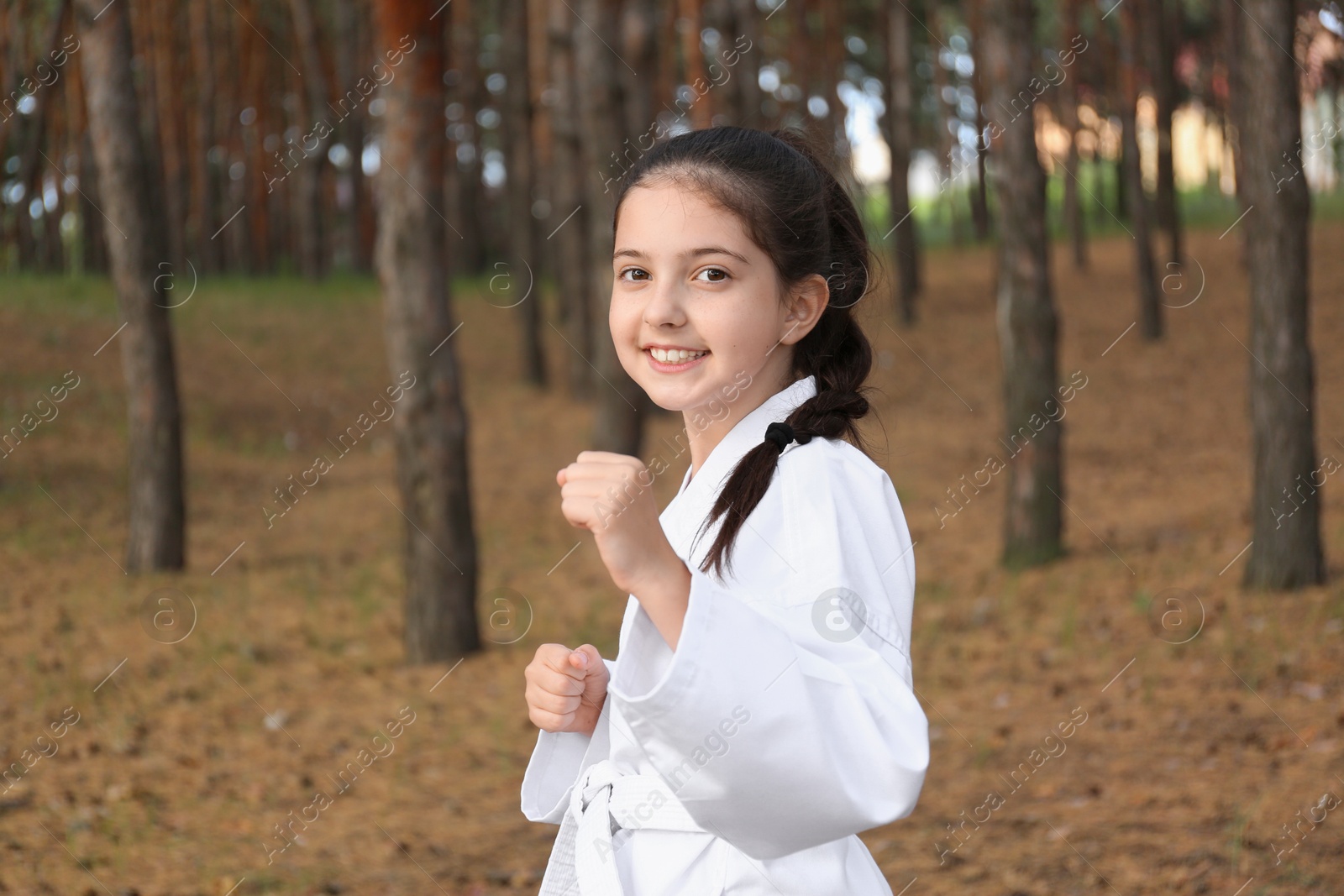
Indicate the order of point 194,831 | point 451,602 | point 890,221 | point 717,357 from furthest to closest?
1. point 890,221
2. point 451,602
3. point 194,831
4. point 717,357

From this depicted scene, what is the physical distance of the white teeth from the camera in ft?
5.56

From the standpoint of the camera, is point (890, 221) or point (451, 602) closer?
point (451, 602)

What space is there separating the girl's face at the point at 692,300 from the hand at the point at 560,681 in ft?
1.25

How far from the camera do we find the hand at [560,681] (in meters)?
1.75

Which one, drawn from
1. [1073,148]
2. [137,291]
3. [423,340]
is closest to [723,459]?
[423,340]

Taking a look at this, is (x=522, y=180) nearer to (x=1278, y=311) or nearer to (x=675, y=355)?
(x=1278, y=311)

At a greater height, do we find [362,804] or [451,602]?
[451,602]

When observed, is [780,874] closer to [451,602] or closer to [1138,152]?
[451,602]

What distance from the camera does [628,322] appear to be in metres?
1.74

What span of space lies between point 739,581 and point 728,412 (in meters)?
0.36

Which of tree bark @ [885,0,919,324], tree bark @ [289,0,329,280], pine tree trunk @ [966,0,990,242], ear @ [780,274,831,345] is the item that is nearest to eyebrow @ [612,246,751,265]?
ear @ [780,274,831,345]

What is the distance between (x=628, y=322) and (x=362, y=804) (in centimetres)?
427

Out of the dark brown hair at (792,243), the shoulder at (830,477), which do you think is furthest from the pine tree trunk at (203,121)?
the shoulder at (830,477)

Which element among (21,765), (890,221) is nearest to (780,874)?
(21,765)
